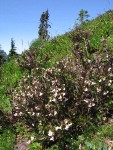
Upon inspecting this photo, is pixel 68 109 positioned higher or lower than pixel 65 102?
lower

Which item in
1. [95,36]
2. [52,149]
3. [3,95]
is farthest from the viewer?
[95,36]

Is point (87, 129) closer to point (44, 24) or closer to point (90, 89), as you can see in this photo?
point (90, 89)

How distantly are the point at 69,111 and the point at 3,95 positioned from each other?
17.6 feet

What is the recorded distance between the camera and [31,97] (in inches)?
339

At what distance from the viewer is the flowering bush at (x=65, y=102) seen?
27.3 feet

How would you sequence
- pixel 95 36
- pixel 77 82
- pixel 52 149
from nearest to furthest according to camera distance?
pixel 52 149 → pixel 77 82 → pixel 95 36

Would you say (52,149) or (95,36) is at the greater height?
(95,36)

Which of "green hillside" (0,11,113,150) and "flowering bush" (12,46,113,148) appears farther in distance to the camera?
"flowering bush" (12,46,113,148)

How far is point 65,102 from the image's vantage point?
342 inches

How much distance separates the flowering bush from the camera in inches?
328

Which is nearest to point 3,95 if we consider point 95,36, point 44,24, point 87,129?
point 95,36

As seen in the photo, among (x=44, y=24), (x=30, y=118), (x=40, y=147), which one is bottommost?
(x=40, y=147)

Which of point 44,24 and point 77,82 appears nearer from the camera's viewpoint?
point 77,82

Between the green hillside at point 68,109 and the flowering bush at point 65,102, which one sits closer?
the green hillside at point 68,109
